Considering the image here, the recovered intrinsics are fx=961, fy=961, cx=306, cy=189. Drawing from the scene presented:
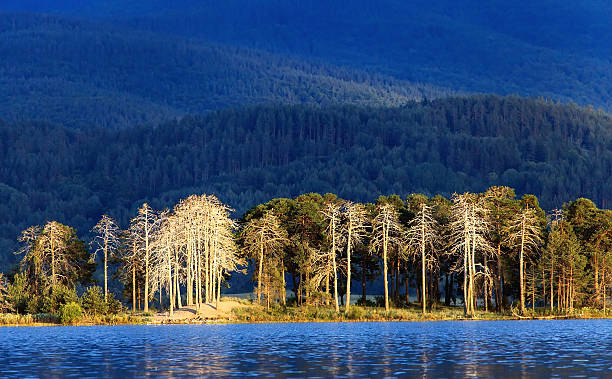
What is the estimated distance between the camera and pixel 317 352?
62.8m

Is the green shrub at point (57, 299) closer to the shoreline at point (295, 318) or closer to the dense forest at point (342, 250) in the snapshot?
the dense forest at point (342, 250)

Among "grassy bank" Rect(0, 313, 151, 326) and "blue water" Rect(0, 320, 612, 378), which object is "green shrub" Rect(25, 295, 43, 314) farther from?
"blue water" Rect(0, 320, 612, 378)

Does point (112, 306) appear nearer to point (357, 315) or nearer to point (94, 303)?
point (94, 303)

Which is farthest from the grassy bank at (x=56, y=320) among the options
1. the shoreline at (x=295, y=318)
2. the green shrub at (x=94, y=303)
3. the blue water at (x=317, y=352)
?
the blue water at (x=317, y=352)

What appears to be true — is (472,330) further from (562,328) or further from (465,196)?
(465,196)

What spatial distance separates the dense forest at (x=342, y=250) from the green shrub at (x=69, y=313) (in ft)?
0.75

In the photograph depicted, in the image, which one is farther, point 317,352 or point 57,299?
point 57,299

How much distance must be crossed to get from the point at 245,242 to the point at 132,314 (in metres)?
16.7

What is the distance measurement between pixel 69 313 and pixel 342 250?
3543 centimetres

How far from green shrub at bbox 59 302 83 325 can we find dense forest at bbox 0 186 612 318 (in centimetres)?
23

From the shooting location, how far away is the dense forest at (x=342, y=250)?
11475cm

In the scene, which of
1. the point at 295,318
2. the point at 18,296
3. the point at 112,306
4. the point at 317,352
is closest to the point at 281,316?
the point at 295,318

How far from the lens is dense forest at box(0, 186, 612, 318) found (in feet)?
376

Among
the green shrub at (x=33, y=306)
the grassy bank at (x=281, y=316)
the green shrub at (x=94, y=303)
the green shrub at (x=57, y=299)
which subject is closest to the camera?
the grassy bank at (x=281, y=316)
